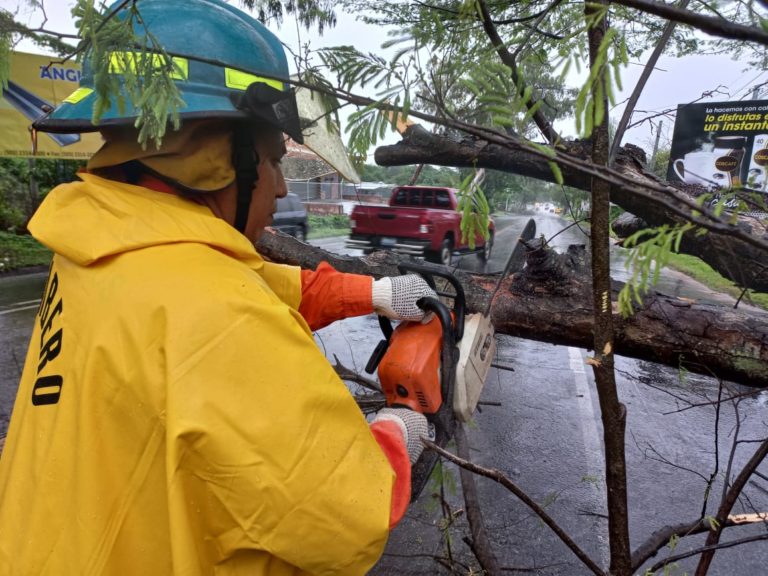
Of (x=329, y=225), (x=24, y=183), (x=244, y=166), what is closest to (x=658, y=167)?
(x=244, y=166)

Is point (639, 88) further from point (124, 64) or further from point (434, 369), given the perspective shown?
point (124, 64)

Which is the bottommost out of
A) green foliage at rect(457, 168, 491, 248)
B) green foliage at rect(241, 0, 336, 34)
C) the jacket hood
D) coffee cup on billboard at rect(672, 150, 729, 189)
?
the jacket hood

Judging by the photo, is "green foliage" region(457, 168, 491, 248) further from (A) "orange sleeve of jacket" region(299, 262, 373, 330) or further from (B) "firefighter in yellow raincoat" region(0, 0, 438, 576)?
(A) "orange sleeve of jacket" region(299, 262, 373, 330)

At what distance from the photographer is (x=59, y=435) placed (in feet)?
2.78

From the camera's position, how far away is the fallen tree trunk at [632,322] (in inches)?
75.5

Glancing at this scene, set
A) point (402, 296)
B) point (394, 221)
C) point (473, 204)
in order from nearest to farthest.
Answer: point (473, 204), point (402, 296), point (394, 221)

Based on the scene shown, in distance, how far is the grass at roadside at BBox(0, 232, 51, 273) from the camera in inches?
367

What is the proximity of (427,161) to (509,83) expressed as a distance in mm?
1897

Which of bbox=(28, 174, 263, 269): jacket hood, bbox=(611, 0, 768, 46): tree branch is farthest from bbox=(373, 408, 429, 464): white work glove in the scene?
bbox=(611, 0, 768, 46): tree branch

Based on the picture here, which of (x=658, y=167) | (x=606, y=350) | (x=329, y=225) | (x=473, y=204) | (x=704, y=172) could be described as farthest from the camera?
(x=329, y=225)

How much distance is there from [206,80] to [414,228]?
9765mm

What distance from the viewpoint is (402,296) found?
158 centimetres

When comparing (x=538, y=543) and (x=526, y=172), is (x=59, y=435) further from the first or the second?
(x=538, y=543)

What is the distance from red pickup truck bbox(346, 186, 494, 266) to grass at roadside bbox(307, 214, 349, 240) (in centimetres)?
927
